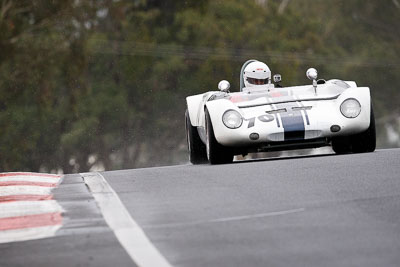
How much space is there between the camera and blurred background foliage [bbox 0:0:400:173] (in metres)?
45.2

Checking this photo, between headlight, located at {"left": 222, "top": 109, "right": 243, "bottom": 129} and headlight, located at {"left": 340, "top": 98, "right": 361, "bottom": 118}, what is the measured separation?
1135 mm

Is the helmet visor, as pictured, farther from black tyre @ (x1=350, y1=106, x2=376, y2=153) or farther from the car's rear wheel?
black tyre @ (x1=350, y1=106, x2=376, y2=153)

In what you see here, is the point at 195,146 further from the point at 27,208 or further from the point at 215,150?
the point at 27,208

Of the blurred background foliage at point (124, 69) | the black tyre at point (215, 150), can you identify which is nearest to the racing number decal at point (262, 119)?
the black tyre at point (215, 150)

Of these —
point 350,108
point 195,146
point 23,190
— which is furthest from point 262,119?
point 23,190

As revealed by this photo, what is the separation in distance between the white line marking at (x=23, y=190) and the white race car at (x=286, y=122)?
3075 mm

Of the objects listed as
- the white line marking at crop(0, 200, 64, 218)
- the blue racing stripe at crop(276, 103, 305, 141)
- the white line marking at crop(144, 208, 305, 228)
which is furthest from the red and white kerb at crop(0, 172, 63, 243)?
the blue racing stripe at crop(276, 103, 305, 141)

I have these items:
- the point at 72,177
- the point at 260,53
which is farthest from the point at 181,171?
the point at 260,53

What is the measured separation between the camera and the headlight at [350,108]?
529 inches

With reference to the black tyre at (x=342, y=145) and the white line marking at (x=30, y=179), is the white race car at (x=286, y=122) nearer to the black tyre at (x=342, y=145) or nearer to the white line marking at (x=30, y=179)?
the black tyre at (x=342, y=145)

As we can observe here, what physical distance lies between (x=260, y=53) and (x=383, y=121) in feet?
54.7

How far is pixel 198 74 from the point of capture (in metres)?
54.2

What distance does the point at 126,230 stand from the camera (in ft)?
23.5

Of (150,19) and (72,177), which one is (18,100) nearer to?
(150,19)
